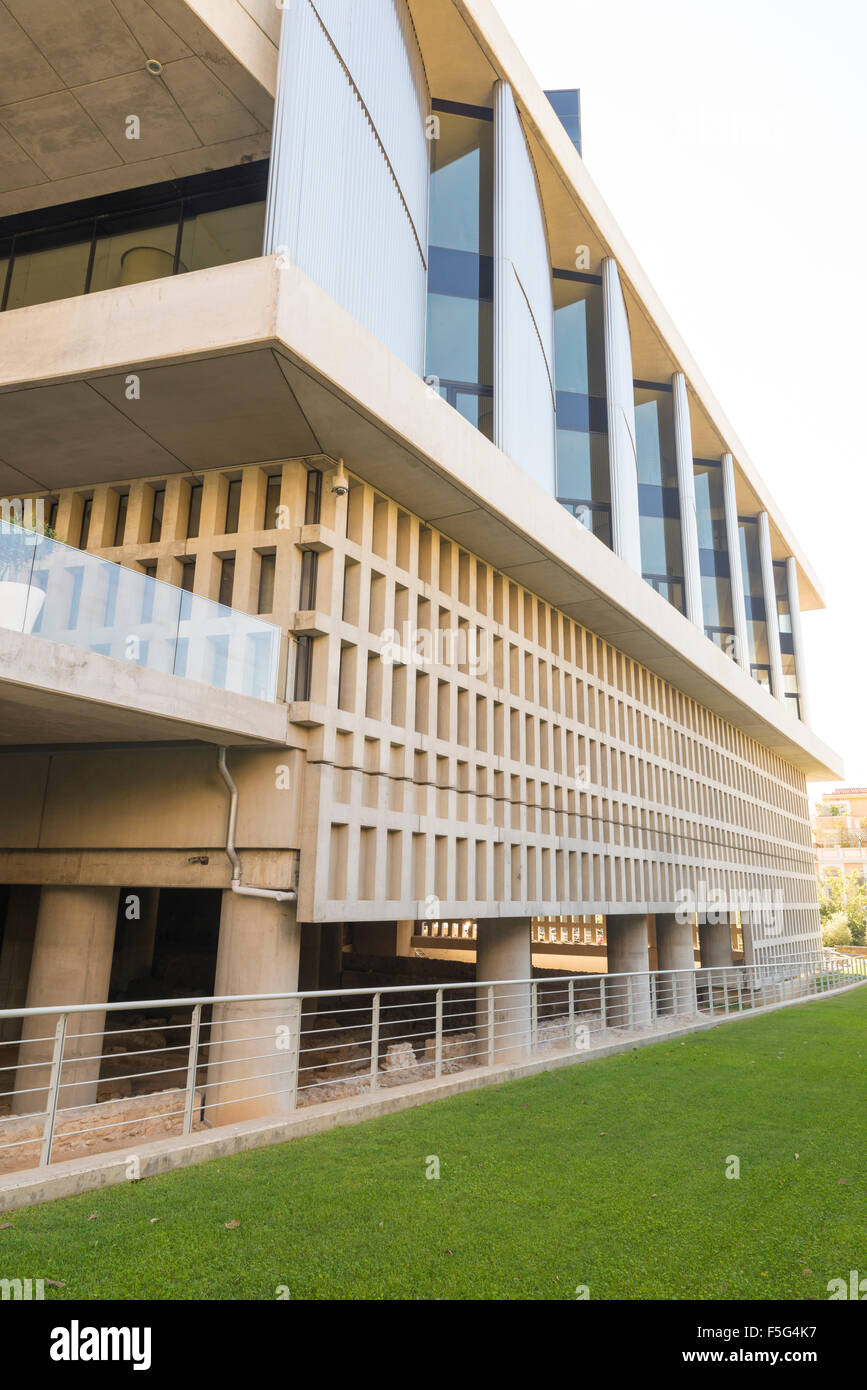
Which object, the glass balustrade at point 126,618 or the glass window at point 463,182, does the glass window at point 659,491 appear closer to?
the glass window at point 463,182

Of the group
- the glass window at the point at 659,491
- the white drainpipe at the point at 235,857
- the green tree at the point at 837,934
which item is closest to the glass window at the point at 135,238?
the white drainpipe at the point at 235,857

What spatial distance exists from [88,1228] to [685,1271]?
10.2ft

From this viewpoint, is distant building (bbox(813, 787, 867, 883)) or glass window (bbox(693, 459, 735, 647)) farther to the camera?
distant building (bbox(813, 787, 867, 883))

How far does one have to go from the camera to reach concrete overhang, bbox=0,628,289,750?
7.46 metres

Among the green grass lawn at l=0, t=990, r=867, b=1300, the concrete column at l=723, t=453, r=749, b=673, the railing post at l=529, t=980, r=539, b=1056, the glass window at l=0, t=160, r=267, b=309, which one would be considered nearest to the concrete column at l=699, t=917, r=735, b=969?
the concrete column at l=723, t=453, r=749, b=673

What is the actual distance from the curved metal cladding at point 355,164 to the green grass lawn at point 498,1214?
960cm

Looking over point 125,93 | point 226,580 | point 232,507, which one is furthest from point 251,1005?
point 125,93

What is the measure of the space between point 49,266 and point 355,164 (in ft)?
19.1

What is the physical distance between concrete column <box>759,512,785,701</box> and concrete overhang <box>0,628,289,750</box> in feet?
99.8

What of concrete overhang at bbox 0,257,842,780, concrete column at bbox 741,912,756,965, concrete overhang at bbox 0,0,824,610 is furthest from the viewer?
concrete column at bbox 741,912,756,965

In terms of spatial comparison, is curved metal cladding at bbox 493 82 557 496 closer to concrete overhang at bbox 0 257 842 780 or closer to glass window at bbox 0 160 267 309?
concrete overhang at bbox 0 257 842 780

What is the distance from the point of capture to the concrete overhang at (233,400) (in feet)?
31.2

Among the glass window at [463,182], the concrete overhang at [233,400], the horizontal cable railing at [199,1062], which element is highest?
the glass window at [463,182]

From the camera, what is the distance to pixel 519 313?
18.1 m
